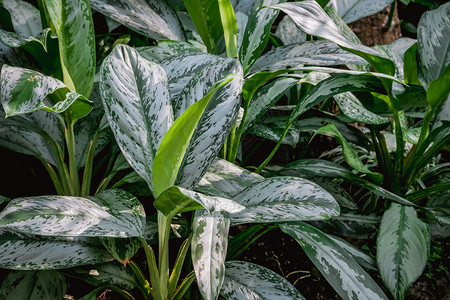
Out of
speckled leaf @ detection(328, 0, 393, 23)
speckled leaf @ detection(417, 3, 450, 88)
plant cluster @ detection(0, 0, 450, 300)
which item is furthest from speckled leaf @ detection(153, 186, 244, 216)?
speckled leaf @ detection(328, 0, 393, 23)

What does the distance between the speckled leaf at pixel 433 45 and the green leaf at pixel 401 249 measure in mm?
319

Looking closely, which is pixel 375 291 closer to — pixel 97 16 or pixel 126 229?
pixel 126 229

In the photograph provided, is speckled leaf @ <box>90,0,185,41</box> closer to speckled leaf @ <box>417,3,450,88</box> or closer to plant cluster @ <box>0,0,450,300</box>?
plant cluster @ <box>0,0,450,300</box>

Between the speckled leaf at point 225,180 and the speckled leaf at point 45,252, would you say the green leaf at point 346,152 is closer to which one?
the speckled leaf at point 225,180

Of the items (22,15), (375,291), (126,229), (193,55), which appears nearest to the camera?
(126,229)

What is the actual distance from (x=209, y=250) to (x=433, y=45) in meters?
0.76

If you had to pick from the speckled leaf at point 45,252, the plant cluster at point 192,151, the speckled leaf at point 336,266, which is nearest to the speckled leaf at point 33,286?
the plant cluster at point 192,151

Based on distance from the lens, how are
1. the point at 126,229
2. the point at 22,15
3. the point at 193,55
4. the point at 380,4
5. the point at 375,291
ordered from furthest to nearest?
the point at 380,4, the point at 22,15, the point at 193,55, the point at 375,291, the point at 126,229

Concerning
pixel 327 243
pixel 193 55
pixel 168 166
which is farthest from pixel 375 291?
pixel 193 55

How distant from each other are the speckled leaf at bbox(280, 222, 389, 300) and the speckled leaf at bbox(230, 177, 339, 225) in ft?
0.36

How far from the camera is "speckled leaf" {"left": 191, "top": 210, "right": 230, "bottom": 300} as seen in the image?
55cm

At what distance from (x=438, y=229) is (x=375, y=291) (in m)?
0.46

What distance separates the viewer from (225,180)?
755 mm

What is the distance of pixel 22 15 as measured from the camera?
41.1 inches
